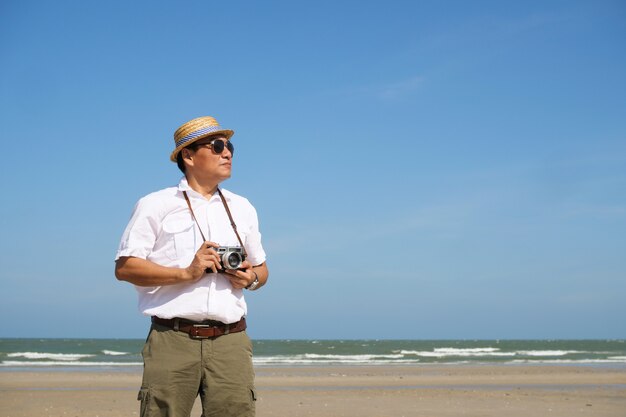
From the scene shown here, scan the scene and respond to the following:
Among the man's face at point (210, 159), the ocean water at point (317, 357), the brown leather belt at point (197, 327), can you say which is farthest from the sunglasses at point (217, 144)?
the ocean water at point (317, 357)

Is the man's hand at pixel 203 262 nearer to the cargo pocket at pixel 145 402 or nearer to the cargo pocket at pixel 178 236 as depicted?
the cargo pocket at pixel 178 236

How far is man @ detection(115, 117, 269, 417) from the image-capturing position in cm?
292

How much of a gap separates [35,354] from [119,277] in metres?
33.0

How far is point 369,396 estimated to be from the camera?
39.0ft

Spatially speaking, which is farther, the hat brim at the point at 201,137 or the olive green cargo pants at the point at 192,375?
the hat brim at the point at 201,137

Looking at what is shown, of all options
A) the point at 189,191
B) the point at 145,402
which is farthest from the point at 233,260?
the point at 145,402

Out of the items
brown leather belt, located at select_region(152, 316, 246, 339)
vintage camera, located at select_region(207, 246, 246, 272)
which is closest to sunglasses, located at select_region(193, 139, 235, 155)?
vintage camera, located at select_region(207, 246, 246, 272)

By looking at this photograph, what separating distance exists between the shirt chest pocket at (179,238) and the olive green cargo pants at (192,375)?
31 cm

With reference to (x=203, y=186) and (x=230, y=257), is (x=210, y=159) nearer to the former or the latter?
(x=203, y=186)

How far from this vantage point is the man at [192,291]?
2924 mm

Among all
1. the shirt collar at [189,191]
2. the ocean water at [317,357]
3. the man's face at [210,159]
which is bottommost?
the ocean water at [317,357]

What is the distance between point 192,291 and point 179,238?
25 cm

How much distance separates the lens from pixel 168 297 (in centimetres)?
299

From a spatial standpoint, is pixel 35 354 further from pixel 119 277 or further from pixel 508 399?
pixel 119 277
